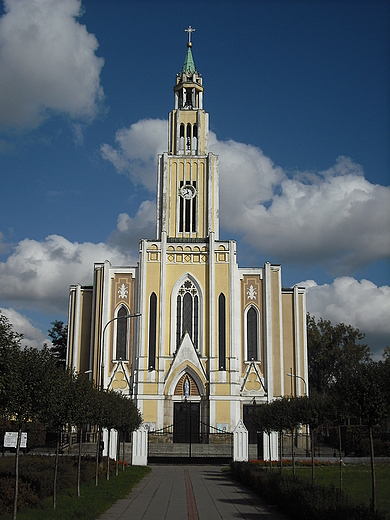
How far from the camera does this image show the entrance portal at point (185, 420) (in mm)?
48812

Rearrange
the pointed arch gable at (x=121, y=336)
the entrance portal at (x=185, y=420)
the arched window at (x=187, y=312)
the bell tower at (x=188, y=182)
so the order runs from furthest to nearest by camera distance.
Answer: the bell tower at (x=188, y=182) < the pointed arch gable at (x=121, y=336) < the arched window at (x=187, y=312) < the entrance portal at (x=185, y=420)

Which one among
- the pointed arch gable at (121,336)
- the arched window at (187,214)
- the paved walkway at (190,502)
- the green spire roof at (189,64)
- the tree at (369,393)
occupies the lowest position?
the paved walkway at (190,502)

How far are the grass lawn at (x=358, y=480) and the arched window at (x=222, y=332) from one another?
53.2ft

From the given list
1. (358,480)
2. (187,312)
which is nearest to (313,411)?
(358,480)

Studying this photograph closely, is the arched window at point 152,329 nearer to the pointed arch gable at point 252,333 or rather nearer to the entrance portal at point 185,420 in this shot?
the entrance portal at point 185,420

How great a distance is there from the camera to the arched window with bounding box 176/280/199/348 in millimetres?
51219

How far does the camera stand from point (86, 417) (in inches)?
851

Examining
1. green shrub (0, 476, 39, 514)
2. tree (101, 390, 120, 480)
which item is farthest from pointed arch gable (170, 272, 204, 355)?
Answer: green shrub (0, 476, 39, 514)

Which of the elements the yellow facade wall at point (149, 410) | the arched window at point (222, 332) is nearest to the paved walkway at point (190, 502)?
the yellow facade wall at point (149, 410)

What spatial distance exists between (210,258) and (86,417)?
3188 centimetres

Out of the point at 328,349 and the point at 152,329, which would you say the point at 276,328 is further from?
the point at 328,349

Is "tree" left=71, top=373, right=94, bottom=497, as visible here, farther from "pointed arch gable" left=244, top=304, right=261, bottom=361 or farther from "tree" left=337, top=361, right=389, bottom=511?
"pointed arch gable" left=244, top=304, right=261, bottom=361

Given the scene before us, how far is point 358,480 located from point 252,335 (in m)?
26.3

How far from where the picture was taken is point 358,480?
86.2 ft
